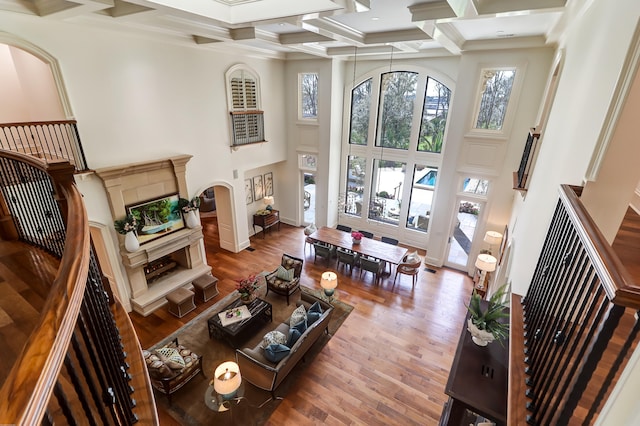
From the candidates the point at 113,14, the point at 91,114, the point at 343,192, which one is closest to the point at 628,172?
the point at 113,14

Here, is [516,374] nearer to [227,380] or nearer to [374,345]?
[227,380]

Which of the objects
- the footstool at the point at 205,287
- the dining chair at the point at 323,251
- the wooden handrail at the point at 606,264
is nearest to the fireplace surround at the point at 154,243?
the footstool at the point at 205,287

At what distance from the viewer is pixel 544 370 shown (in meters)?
1.86

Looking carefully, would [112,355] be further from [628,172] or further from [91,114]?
[91,114]

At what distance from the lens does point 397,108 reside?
859cm

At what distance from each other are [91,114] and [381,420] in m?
6.78

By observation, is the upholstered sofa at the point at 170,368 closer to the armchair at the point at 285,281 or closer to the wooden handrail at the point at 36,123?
the armchair at the point at 285,281

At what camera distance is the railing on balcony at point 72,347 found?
795 mm

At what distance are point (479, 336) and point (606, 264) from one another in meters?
1.71

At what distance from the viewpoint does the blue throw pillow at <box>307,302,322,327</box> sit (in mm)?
5660

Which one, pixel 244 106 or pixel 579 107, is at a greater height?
pixel 579 107

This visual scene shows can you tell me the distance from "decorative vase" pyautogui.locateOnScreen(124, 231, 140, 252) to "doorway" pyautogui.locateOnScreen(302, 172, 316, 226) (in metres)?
5.50

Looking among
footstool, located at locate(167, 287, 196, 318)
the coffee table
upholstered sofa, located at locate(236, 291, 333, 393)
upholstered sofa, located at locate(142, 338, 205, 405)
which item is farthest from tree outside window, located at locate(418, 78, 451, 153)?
upholstered sofa, located at locate(142, 338, 205, 405)

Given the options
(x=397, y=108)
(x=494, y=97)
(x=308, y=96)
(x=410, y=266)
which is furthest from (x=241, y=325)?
(x=494, y=97)
